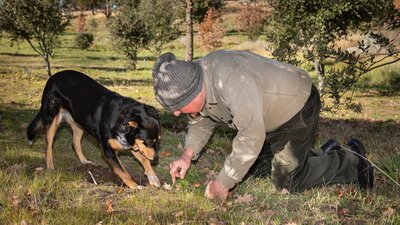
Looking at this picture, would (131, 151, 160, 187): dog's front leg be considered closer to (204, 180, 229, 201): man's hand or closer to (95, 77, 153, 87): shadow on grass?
(204, 180, 229, 201): man's hand

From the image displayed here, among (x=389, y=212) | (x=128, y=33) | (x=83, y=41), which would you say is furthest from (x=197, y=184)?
(x=83, y=41)

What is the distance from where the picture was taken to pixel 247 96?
11.6 feet

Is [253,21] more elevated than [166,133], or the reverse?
[166,133]

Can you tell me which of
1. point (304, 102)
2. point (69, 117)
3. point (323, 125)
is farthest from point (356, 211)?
point (323, 125)

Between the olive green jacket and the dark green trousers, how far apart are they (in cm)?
19

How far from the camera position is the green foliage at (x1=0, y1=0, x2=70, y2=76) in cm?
2045

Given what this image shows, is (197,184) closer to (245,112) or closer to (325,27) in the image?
(245,112)

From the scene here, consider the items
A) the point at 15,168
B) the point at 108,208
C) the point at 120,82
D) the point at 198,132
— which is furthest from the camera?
the point at 120,82

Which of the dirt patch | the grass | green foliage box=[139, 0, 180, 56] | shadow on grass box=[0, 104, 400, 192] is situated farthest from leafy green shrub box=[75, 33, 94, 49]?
the dirt patch

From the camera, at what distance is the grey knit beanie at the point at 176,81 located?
359 cm

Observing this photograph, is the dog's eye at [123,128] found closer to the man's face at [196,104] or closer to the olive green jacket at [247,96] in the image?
the olive green jacket at [247,96]

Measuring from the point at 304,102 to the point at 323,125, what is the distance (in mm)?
6974

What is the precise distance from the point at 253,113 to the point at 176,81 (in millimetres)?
704

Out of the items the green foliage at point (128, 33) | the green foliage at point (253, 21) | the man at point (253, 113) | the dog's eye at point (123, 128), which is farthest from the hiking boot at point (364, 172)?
the green foliage at point (253, 21)
